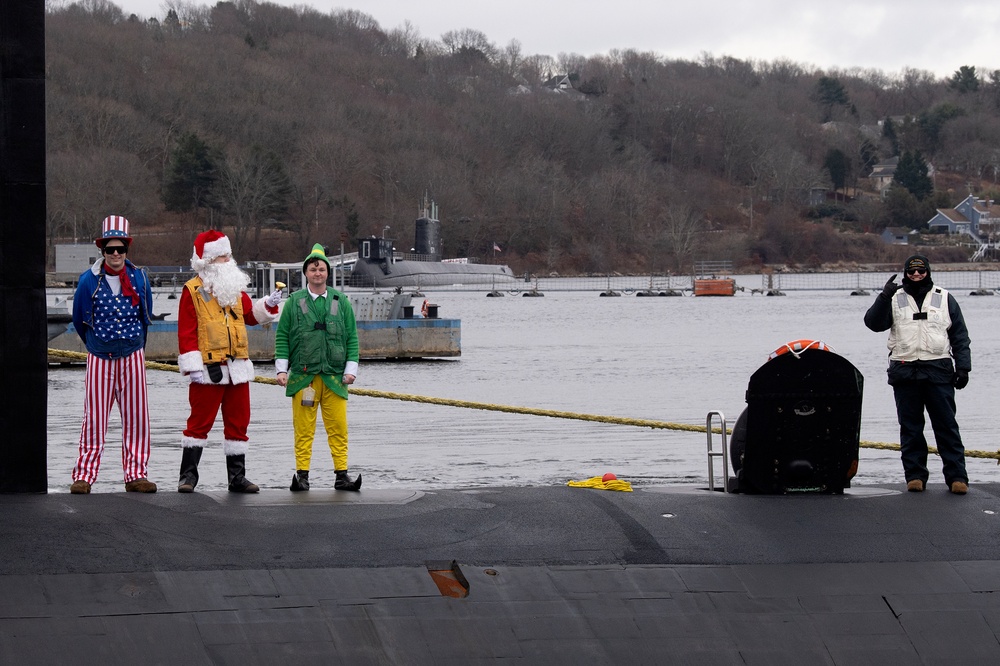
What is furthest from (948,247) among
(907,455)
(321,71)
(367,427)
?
(907,455)

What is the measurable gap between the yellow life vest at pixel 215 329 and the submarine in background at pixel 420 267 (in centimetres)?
10801

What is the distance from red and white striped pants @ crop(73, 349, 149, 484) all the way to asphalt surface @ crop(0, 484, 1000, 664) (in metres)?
1.42

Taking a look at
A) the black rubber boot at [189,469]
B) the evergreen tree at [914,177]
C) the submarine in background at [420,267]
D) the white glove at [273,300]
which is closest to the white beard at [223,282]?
the white glove at [273,300]

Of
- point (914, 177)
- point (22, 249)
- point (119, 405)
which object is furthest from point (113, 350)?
point (914, 177)

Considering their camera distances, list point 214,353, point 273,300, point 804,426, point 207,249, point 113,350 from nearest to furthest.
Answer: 1. point 804,426
2. point 113,350
3. point 214,353
4. point 207,249
5. point 273,300

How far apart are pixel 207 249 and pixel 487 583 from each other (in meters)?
3.95

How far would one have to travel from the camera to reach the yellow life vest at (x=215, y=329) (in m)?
8.67

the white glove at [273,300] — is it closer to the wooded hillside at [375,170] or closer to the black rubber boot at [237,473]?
the black rubber boot at [237,473]

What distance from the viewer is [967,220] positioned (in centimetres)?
19025

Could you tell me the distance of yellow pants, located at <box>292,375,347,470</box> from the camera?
9.09m

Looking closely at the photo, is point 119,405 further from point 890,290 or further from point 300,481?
point 890,290

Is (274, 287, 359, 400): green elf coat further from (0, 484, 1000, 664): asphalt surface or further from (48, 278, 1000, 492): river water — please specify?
(48, 278, 1000, 492): river water

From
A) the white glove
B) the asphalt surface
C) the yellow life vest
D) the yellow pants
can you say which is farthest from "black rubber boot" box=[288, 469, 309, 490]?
the asphalt surface

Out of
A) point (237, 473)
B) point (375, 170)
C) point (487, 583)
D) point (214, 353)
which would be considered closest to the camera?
point (487, 583)
